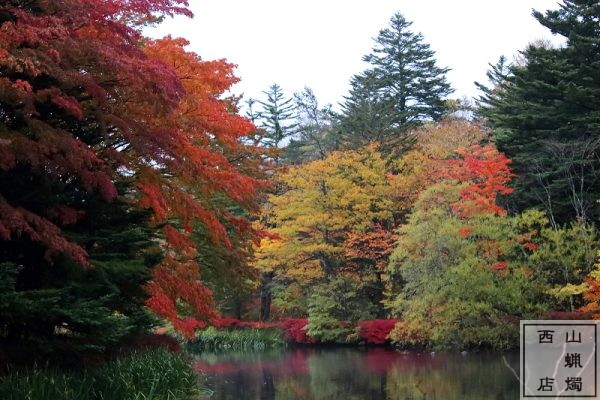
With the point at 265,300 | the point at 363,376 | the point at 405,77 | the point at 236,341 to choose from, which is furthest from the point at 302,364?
the point at 405,77

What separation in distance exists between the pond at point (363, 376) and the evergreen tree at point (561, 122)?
5.27 meters

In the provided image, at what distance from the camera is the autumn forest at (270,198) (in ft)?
24.0

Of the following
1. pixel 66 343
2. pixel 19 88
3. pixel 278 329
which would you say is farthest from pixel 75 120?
pixel 278 329

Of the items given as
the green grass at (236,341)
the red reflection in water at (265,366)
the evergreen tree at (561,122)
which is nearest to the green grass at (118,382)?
the red reflection in water at (265,366)

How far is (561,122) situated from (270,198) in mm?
12505

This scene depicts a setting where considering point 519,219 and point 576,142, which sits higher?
point 576,142

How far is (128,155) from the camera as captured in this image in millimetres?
9828

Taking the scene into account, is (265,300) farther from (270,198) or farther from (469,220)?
(469,220)

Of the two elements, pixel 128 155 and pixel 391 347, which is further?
pixel 391 347

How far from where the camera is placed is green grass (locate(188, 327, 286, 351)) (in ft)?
96.0

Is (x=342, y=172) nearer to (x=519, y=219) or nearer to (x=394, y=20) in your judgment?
(x=519, y=219)

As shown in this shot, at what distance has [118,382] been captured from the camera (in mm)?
7848

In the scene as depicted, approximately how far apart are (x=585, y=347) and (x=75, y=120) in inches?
520

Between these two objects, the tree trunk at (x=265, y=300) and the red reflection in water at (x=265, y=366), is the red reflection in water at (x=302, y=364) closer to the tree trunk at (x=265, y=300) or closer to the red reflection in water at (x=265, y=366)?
the red reflection in water at (x=265, y=366)
